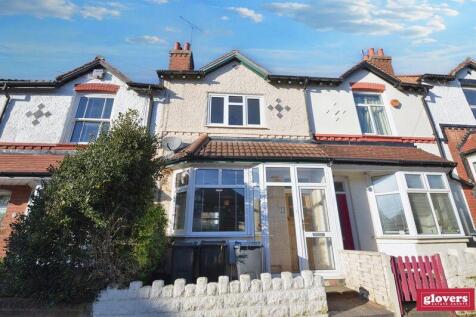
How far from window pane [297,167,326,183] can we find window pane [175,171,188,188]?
11.7 feet

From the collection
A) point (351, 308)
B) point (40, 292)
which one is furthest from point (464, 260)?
point (40, 292)

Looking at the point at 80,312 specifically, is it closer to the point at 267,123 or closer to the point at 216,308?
the point at 216,308

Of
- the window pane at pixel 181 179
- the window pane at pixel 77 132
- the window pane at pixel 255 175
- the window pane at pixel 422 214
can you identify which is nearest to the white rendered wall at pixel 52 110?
the window pane at pixel 77 132

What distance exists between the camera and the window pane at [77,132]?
885 cm

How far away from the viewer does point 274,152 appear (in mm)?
Answer: 7578

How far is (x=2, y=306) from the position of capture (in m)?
3.97

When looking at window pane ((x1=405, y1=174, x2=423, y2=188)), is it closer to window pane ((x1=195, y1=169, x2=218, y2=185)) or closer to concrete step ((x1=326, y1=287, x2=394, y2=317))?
concrete step ((x1=326, y1=287, x2=394, y2=317))

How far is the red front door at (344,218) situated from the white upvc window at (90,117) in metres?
9.16

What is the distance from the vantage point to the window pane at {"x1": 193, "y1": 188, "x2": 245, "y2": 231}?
22.6 feet

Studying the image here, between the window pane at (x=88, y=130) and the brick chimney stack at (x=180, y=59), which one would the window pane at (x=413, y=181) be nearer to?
the brick chimney stack at (x=180, y=59)

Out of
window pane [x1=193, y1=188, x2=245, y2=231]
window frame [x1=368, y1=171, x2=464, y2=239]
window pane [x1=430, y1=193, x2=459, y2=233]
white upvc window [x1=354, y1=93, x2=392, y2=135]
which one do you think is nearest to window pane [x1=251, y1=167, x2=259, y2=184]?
window pane [x1=193, y1=188, x2=245, y2=231]

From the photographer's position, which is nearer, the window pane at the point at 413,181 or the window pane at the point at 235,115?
the window pane at the point at 413,181

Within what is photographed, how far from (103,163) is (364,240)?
27.9 ft

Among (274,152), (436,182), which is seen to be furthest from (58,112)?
(436,182)
